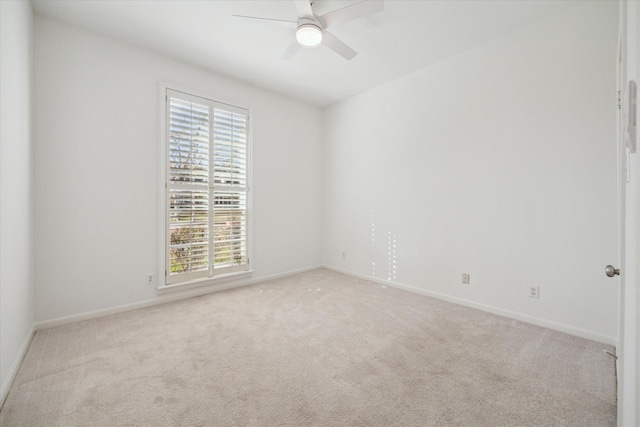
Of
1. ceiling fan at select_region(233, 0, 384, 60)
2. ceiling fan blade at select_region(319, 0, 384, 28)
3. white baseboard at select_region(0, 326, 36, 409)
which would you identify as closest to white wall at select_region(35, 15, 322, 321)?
white baseboard at select_region(0, 326, 36, 409)

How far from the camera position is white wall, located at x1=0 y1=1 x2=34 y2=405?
5.56 ft

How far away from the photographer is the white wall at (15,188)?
170cm

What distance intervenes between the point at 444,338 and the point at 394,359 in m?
0.61

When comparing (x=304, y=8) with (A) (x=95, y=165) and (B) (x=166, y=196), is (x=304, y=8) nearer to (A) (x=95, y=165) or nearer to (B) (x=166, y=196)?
(B) (x=166, y=196)

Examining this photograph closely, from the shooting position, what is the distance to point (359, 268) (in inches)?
172

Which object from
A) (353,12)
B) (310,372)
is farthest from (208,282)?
(353,12)

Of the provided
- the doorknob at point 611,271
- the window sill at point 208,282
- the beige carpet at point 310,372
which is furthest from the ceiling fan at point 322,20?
the window sill at point 208,282

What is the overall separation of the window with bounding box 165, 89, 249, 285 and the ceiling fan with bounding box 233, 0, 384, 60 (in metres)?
1.49

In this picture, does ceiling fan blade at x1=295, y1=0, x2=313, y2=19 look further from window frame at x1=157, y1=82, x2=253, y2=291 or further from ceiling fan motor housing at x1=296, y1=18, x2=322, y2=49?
window frame at x1=157, y1=82, x2=253, y2=291

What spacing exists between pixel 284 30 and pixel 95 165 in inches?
92.2

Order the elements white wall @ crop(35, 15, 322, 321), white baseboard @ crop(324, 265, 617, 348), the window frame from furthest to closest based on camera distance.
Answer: the window frame, white wall @ crop(35, 15, 322, 321), white baseboard @ crop(324, 265, 617, 348)

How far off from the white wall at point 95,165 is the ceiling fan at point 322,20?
163cm

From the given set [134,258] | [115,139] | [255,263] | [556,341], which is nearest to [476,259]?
[556,341]

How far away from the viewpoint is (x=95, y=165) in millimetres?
2799
